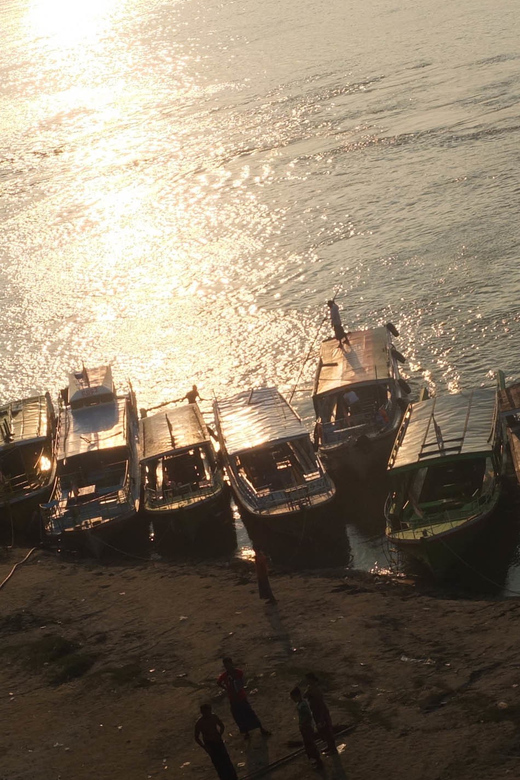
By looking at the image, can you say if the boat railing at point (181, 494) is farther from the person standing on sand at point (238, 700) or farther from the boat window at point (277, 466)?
the person standing on sand at point (238, 700)

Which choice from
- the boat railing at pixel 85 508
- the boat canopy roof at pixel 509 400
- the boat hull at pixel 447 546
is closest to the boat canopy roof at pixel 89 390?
the boat railing at pixel 85 508

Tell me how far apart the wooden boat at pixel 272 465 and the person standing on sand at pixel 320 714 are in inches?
462

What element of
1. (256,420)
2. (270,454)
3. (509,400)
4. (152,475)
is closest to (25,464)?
(152,475)

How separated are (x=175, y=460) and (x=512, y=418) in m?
Answer: 10.9

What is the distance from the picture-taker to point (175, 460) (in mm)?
32562

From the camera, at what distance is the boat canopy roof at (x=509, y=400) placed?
29.7 meters

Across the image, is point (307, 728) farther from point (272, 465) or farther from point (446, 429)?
point (272, 465)

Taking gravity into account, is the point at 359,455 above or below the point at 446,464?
below

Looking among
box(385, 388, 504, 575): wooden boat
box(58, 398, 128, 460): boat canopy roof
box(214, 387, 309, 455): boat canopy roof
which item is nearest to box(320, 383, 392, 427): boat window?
box(214, 387, 309, 455): boat canopy roof

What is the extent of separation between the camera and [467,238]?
52.5 meters

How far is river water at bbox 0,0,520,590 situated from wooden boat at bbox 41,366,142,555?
6.64m

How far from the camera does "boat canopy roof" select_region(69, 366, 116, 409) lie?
35469mm

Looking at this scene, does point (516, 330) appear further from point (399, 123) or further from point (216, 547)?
point (399, 123)

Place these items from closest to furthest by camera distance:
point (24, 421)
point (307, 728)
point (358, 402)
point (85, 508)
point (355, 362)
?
point (307, 728), point (85, 508), point (358, 402), point (355, 362), point (24, 421)
